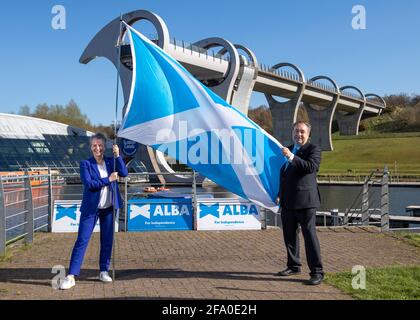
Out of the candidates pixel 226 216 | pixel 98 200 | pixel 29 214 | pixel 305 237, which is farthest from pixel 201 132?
pixel 226 216

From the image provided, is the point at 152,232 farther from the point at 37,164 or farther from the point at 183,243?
the point at 37,164

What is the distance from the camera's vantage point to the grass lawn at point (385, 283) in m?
5.79

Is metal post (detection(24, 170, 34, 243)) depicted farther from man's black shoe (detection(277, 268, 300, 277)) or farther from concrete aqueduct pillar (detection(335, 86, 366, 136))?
concrete aqueduct pillar (detection(335, 86, 366, 136))

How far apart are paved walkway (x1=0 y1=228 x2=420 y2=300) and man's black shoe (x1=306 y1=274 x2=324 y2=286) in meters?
0.09

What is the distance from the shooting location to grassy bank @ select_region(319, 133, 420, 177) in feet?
259

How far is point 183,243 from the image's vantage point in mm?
10195

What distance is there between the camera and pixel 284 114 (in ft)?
284

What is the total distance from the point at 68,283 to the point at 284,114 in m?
82.2

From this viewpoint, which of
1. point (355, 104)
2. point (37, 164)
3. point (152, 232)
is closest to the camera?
point (152, 232)

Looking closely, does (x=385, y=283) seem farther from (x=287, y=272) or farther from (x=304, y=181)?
(x=304, y=181)

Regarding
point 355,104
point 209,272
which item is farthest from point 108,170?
point 355,104

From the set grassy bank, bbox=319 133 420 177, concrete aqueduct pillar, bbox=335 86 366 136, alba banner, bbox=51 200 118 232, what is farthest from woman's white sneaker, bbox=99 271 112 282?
concrete aqueduct pillar, bbox=335 86 366 136
